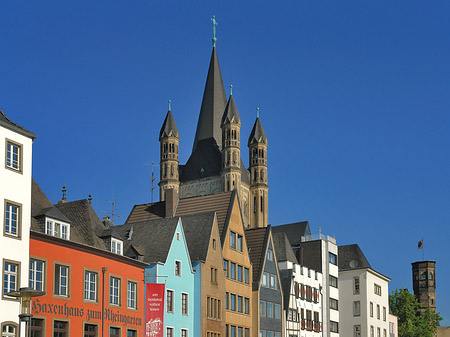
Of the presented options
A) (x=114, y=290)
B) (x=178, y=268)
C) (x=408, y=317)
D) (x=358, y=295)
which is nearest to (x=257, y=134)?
(x=408, y=317)

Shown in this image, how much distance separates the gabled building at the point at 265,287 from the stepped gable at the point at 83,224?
70.6 feet

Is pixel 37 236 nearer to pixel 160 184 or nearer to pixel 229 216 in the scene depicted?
pixel 229 216

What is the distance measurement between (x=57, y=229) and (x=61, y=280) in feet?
10.5

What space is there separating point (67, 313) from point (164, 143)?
135579 mm

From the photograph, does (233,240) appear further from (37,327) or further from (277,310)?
(37,327)

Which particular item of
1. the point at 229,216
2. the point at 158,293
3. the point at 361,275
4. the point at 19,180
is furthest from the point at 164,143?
the point at 19,180

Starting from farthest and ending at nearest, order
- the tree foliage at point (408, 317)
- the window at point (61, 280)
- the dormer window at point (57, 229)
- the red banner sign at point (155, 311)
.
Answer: the tree foliage at point (408, 317), the red banner sign at point (155, 311), the dormer window at point (57, 229), the window at point (61, 280)

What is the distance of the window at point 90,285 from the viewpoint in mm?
54344

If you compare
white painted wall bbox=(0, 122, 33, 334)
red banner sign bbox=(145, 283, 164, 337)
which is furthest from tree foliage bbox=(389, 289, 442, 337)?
white painted wall bbox=(0, 122, 33, 334)

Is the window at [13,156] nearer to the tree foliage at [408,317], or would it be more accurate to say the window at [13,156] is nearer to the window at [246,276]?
the window at [246,276]

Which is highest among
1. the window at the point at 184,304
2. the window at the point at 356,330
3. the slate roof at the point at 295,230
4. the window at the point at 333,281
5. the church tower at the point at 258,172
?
the church tower at the point at 258,172

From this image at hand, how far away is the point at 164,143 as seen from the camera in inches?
7352

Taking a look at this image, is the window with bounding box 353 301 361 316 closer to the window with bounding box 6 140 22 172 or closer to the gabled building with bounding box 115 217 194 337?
the gabled building with bounding box 115 217 194 337

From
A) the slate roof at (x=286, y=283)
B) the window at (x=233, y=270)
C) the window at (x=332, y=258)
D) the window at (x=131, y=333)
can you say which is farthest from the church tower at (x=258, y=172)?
the window at (x=131, y=333)
